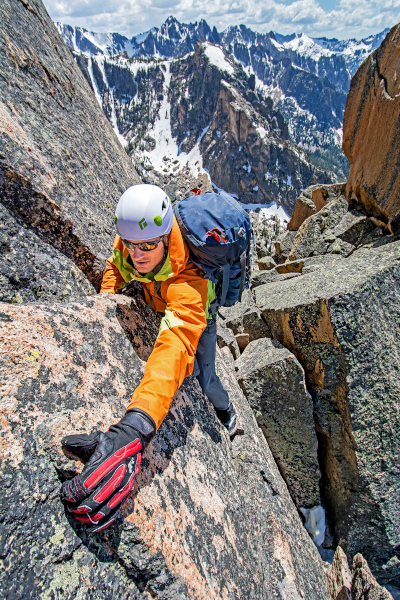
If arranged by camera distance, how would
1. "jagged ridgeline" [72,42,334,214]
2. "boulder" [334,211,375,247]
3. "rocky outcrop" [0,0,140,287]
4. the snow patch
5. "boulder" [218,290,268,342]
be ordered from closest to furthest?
"rocky outcrop" [0,0,140,287] < "boulder" [218,290,268,342] < "boulder" [334,211,375,247] < "jagged ridgeline" [72,42,334,214] < the snow patch

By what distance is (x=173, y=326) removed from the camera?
9.75 feet

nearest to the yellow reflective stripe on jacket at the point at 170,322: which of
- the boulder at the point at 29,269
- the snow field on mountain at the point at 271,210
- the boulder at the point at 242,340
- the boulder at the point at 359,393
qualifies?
the boulder at the point at 29,269

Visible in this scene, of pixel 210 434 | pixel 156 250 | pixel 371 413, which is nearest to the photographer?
pixel 156 250

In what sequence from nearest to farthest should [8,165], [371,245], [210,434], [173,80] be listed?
[8,165], [210,434], [371,245], [173,80]

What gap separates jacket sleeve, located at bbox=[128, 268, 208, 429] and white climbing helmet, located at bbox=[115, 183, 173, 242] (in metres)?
0.60

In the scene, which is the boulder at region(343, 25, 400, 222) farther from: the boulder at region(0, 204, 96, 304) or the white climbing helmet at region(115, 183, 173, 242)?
the boulder at region(0, 204, 96, 304)

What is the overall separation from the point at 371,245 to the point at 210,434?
8989 millimetres

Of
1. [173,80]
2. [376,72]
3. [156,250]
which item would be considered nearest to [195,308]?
[156,250]

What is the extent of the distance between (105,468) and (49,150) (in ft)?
14.0

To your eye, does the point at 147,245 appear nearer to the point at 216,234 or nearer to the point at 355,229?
the point at 216,234

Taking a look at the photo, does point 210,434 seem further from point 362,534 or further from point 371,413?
point 362,534

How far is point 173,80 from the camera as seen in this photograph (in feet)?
654

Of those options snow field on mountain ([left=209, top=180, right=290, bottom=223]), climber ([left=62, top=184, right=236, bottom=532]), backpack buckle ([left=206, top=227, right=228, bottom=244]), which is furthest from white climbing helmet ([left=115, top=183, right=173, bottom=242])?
snow field on mountain ([left=209, top=180, right=290, bottom=223])

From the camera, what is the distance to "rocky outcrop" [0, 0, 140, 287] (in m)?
3.91
